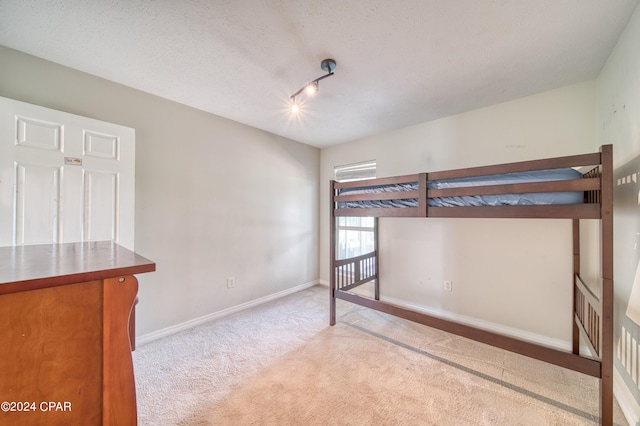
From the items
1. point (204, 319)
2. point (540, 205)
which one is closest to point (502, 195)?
point (540, 205)

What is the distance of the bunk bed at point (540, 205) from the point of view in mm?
1312

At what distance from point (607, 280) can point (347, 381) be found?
5.36 feet

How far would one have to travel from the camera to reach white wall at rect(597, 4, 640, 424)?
137cm

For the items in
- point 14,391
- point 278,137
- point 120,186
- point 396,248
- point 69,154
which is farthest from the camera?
point 278,137

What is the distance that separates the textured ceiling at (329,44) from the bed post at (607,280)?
0.86 metres

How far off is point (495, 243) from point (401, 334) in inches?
50.9

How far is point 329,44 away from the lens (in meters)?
1.62

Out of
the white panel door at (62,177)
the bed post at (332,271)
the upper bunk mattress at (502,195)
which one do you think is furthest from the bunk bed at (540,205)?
the white panel door at (62,177)

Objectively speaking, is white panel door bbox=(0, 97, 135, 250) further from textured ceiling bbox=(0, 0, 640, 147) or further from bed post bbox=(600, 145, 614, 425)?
bed post bbox=(600, 145, 614, 425)

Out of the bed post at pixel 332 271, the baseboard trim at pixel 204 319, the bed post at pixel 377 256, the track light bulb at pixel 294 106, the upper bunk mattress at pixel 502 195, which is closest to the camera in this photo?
the upper bunk mattress at pixel 502 195

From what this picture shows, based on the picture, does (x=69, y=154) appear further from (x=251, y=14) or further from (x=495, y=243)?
(x=495, y=243)

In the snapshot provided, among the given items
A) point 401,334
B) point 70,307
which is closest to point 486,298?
point 401,334

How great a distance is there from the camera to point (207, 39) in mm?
1586

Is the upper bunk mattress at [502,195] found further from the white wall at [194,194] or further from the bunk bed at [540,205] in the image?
the white wall at [194,194]
